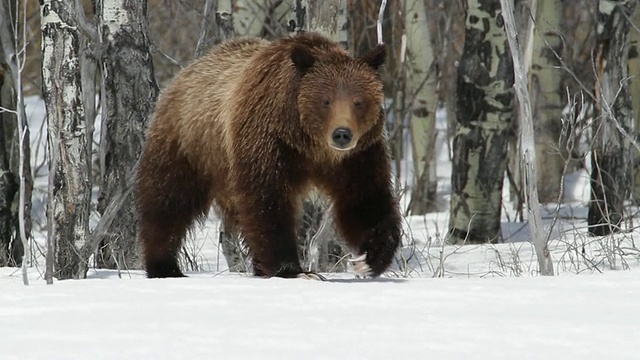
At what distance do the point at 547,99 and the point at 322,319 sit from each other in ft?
37.4

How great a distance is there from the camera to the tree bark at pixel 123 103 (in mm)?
7520

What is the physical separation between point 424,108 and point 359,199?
946 centimetres

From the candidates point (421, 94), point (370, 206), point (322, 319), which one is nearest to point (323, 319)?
point (322, 319)

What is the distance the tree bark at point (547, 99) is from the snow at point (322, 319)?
953 centimetres

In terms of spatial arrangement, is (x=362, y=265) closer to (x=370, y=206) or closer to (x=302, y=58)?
(x=370, y=206)

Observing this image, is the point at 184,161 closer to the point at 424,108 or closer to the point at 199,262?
the point at 199,262

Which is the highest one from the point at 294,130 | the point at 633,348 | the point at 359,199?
the point at 294,130

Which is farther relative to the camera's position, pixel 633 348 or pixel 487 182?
pixel 487 182

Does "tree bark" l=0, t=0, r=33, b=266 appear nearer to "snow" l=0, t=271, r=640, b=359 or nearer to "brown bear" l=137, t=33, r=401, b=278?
"brown bear" l=137, t=33, r=401, b=278

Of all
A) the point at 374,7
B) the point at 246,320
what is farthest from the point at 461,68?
the point at 246,320

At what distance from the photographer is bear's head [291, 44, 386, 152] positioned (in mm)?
5793

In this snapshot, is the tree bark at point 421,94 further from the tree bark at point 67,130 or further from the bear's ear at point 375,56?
the bear's ear at point 375,56

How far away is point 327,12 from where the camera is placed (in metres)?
7.87

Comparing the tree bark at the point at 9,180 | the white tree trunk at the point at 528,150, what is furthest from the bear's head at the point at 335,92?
the tree bark at the point at 9,180
